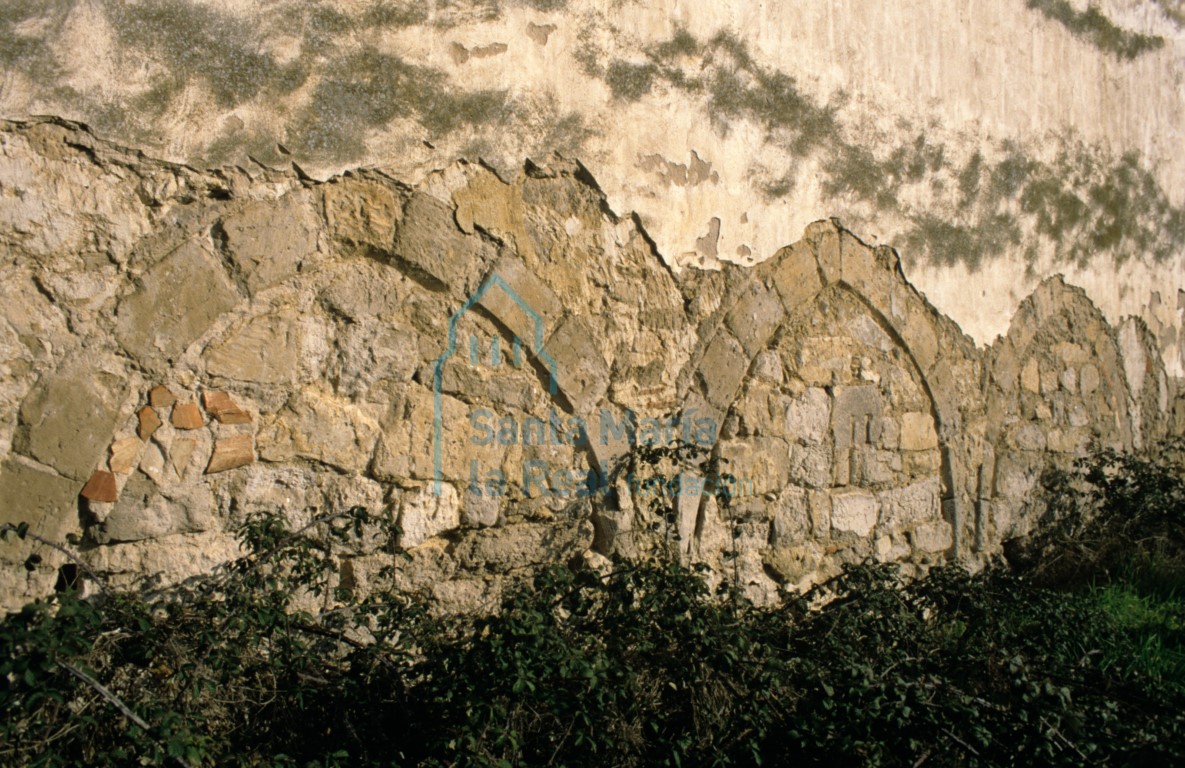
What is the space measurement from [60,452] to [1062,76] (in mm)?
4826

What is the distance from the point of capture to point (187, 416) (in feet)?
8.40

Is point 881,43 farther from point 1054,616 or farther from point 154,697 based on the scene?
point 154,697

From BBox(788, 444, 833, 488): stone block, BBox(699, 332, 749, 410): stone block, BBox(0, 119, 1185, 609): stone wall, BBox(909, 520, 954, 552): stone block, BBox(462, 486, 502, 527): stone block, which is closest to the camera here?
BBox(0, 119, 1185, 609): stone wall

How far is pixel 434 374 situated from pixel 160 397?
755 millimetres

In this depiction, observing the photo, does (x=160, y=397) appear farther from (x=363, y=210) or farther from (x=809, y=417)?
(x=809, y=417)

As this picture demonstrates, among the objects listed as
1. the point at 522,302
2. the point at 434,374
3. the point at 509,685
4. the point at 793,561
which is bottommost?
the point at 509,685

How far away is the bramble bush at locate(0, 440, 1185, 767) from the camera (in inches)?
85.7

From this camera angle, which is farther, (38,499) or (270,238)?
(270,238)

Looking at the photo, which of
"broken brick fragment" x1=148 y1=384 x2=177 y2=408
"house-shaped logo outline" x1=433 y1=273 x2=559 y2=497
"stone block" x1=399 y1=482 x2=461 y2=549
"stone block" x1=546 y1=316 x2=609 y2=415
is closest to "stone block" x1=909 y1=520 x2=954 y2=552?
"stone block" x1=546 y1=316 x2=609 y2=415

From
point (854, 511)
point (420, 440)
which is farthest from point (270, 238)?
point (854, 511)

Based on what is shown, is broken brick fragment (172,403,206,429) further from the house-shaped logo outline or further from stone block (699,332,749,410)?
stone block (699,332,749,410)

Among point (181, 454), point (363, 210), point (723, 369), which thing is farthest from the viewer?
point (723, 369)

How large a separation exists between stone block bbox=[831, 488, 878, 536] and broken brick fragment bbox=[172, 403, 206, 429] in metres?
2.49

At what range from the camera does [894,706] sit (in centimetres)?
248
